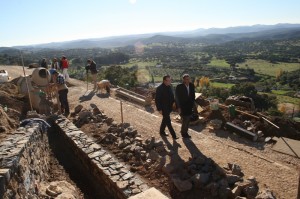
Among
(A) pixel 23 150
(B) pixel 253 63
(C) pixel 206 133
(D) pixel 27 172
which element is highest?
(A) pixel 23 150

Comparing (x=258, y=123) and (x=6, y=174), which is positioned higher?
(x=6, y=174)

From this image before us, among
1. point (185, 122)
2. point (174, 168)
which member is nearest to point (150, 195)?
point (174, 168)

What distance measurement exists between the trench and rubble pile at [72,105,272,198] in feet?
3.33

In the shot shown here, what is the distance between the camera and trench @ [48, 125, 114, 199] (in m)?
7.54

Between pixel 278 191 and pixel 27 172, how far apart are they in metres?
5.68

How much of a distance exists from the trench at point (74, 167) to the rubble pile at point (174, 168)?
101 cm

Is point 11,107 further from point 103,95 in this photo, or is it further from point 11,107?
point 103,95

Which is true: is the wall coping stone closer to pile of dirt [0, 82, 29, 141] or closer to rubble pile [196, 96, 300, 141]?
pile of dirt [0, 82, 29, 141]

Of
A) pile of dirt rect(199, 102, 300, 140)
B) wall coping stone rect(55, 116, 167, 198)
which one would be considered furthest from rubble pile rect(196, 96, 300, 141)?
wall coping stone rect(55, 116, 167, 198)

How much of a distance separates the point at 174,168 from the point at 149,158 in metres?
1.02

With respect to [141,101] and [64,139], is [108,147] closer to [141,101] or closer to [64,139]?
[64,139]

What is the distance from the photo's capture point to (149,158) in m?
7.74

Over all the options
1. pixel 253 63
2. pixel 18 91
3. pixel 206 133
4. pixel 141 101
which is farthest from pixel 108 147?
pixel 253 63

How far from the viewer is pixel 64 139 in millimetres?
9758
